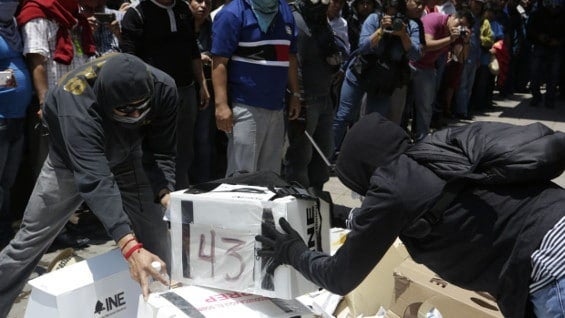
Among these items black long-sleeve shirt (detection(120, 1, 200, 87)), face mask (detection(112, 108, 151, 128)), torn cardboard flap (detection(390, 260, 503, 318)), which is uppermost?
black long-sleeve shirt (detection(120, 1, 200, 87))

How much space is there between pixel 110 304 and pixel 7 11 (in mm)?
2126

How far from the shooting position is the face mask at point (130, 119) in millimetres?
2689

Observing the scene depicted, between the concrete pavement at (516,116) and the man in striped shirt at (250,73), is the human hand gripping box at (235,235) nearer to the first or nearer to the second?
the man in striped shirt at (250,73)

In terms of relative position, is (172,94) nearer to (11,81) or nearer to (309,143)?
(11,81)

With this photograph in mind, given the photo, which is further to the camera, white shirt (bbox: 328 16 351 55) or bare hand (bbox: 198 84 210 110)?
white shirt (bbox: 328 16 351 55)

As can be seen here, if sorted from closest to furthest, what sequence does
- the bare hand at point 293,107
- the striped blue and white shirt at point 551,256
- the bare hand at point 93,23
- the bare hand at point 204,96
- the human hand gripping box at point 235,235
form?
the striped blue and white shirt at point 551,256 → the human hand gripping box at point 235,235 → the bare hand at point 93,23 → the bare hand at point 293,107 → the bare hand at point 204,96

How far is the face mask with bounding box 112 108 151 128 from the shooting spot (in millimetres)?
2689

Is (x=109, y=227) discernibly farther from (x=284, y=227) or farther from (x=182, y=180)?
(x=182, y=180)

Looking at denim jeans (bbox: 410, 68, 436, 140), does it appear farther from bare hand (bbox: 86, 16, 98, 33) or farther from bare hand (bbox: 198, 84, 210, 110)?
bare hand (bbox: 86, 16, 98, 33)

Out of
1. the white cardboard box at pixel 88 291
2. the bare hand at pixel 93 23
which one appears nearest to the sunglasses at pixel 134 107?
the white cardboard box at pixel 88 291

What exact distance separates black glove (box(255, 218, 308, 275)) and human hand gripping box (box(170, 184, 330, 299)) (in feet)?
0.08

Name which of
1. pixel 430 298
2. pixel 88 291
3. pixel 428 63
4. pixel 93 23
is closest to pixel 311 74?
pixel 93 23

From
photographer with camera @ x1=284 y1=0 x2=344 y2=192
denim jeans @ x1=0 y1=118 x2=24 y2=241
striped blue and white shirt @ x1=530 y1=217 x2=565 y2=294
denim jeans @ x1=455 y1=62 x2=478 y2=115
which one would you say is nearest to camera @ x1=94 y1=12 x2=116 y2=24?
denim jeans @ x1=0 y1=118 x2=24 y2=241

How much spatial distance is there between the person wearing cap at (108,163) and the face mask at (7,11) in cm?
135
